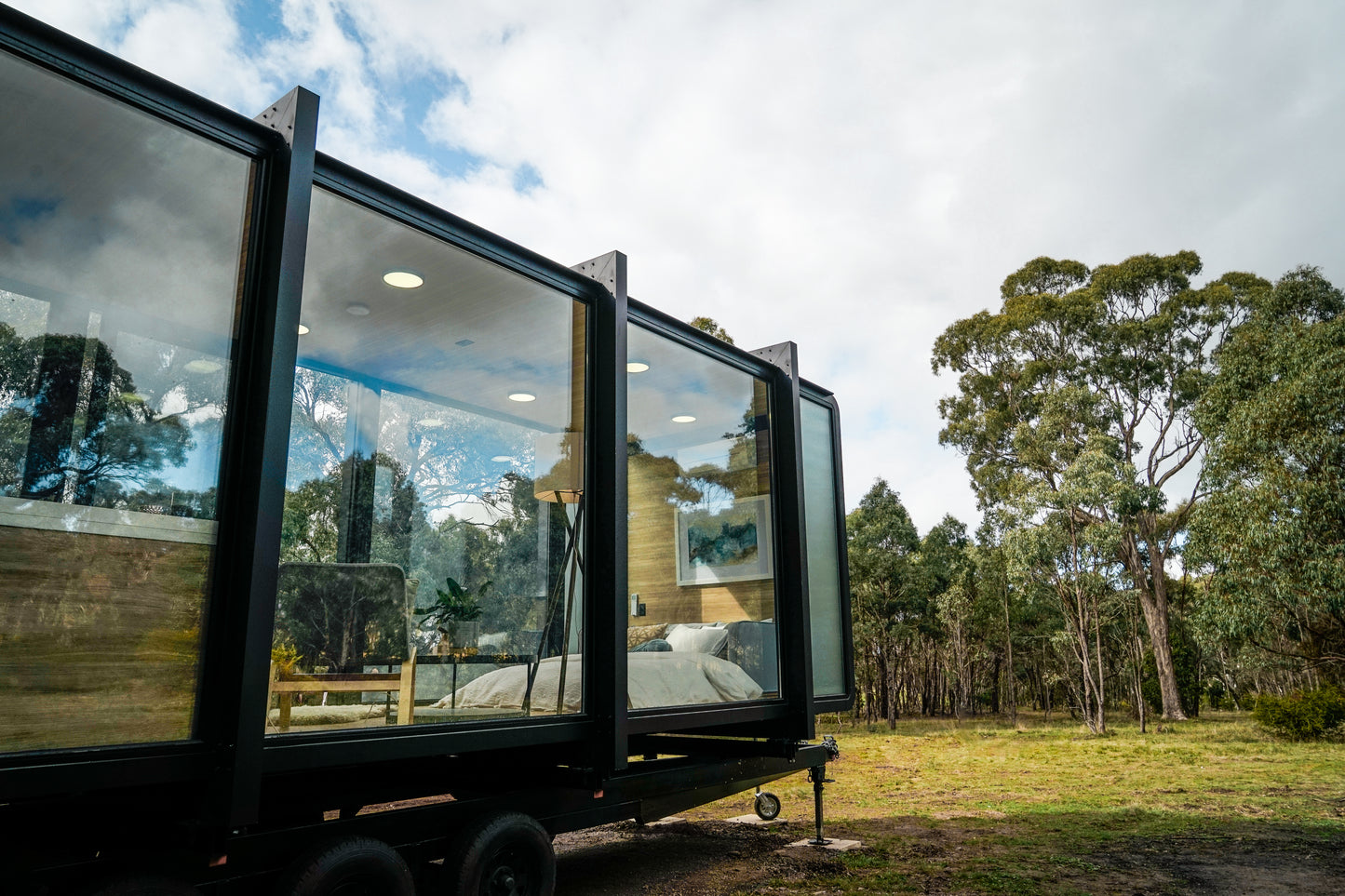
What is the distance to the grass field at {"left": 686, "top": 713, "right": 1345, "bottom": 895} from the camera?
5.00 metres

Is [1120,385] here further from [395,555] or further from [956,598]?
[395,555]

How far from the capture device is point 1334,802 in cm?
776

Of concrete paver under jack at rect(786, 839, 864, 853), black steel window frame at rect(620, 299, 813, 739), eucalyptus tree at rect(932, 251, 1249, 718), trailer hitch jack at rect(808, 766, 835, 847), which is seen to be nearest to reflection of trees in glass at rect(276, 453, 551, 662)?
black steel window frame at rect(620, 299, 813, 739)

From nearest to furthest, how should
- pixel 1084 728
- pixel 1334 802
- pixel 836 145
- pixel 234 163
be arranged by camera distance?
pixel 234 163 → pixel 1334 802 → pixel 836 145 → pixel 1084 728

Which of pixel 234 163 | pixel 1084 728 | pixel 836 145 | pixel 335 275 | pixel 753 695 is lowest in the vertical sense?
pixel 1084 728

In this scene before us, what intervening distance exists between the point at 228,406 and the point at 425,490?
857mm

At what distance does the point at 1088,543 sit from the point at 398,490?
16.7 metres

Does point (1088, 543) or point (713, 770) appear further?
point (1088, 543)

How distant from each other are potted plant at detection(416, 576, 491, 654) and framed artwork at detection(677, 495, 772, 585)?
1563 mm

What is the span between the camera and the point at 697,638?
16.3ft

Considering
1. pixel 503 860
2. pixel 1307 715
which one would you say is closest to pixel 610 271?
pixel 503 860

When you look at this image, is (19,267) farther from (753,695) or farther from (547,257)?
(753,695)

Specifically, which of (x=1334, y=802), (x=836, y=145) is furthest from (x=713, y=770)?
(x=836, y=145)

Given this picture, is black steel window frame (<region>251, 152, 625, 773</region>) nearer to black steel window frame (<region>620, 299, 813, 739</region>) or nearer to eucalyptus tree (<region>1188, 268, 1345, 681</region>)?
black steel window frame (<region>620, 299, 813, 739</region>)
